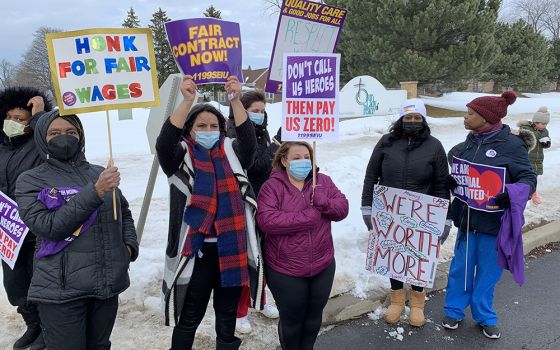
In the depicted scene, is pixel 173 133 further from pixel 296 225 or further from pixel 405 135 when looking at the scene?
pixel 405 135

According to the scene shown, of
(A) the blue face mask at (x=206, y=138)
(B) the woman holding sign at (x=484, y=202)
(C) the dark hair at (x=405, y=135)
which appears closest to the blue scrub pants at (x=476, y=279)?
(B) the woman holding sign at (x=484, y=202)

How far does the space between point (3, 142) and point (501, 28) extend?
3222cm

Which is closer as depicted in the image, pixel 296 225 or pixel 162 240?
pixel 296 225

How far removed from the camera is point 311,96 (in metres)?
3.28

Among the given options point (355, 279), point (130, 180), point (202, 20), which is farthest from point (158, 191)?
point (202, 20)

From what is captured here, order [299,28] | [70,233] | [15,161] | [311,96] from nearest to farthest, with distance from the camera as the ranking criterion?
1. [70,233]
2. [15,161]
3. [311,96]
4. [299,28]

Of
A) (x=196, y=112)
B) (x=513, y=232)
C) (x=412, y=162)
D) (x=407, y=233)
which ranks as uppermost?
(x=196, y=112)

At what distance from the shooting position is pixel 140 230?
14.1 feet

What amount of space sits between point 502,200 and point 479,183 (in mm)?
226

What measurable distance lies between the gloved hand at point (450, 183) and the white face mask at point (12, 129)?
336 cm

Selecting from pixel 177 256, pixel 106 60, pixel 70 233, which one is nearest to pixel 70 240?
pixel 70 233

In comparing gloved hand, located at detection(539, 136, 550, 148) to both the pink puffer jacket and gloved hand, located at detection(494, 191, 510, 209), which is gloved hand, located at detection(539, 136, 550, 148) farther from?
the pink puffer jacket

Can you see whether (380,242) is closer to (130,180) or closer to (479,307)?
(479,307)

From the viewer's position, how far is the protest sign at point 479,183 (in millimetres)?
3480
